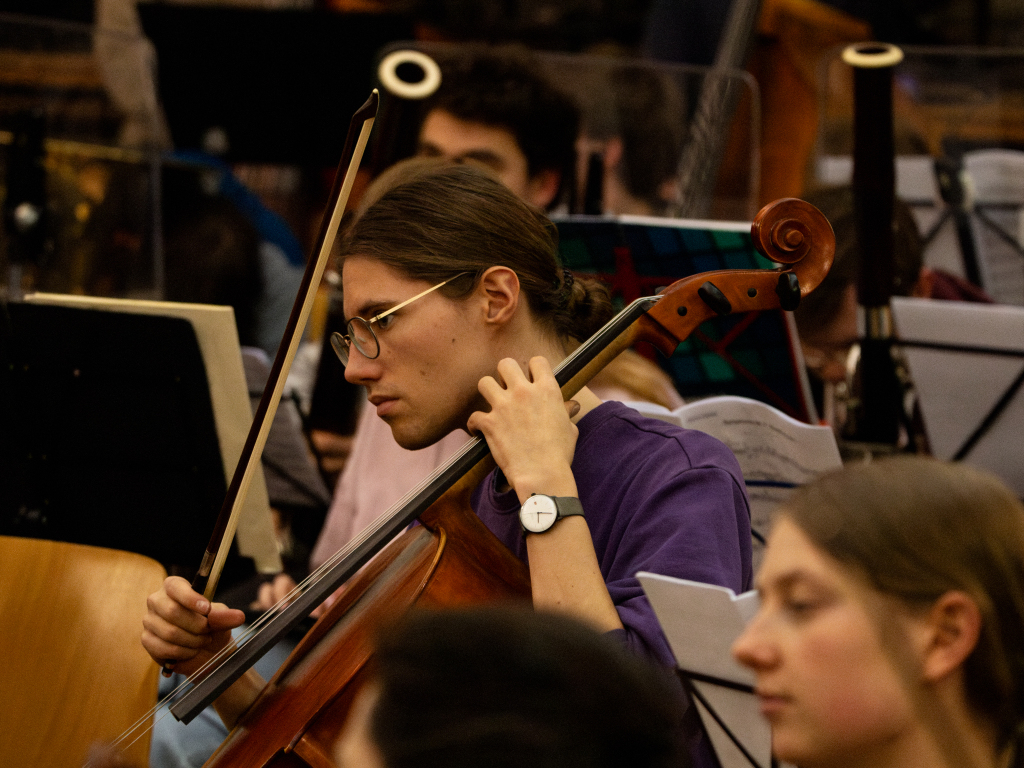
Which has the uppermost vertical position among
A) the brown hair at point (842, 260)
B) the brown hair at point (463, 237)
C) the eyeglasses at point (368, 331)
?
the brown hair at point (463, 237)

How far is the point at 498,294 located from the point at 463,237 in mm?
85

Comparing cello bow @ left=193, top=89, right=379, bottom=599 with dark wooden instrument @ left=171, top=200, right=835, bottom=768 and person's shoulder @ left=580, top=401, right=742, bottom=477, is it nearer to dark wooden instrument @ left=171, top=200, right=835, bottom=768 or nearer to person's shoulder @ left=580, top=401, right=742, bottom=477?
dark wooden instrument @ left=171, top=200, right=835, bottom=768

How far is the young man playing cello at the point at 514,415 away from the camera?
3.73 ft

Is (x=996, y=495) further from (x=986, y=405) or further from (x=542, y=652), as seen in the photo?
(x=986, y=405)

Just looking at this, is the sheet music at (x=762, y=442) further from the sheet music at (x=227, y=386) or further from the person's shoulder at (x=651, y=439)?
the sheet music at (x=227, y=386)

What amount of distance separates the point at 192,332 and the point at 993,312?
1.38 m

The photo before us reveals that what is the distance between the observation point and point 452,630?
58 cm

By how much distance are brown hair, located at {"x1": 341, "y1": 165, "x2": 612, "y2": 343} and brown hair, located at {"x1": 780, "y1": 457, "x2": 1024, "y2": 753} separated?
2.03 ft

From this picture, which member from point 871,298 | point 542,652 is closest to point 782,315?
point 871,298

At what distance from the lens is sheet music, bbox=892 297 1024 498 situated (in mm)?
1924

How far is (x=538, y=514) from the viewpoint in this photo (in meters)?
1.13

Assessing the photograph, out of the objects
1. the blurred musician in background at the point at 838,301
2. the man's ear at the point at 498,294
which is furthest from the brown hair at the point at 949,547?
the blurred musician in background at the point at 838,301

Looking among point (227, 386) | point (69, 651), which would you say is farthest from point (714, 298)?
point (69, 651)

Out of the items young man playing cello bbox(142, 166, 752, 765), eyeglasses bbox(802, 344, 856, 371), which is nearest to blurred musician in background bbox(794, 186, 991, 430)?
eyeglasses bbox(802, 344, 856, 371)
